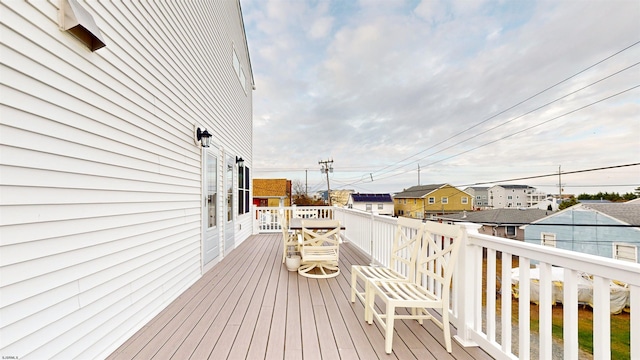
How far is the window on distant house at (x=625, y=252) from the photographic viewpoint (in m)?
10.0

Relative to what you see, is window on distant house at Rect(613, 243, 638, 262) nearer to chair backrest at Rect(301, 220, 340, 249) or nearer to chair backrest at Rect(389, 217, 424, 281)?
chair backrest at Rect(389, 217, 424, 281)

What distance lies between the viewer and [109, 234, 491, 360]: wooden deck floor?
6.48 ft

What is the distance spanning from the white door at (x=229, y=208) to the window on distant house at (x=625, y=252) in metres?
14.2

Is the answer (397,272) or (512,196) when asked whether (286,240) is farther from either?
(512,196)

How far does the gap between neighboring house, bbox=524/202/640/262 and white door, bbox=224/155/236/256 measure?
1048 centimetres

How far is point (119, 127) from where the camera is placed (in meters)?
2.16

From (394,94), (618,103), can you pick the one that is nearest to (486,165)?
(618,103)

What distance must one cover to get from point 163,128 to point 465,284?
11.2ft

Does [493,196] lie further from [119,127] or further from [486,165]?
[119,127]

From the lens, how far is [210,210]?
446cm

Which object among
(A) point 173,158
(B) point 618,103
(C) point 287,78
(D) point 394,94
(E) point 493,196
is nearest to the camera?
(A) point 173,158

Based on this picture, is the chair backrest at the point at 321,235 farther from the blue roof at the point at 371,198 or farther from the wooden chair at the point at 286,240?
the blue roof at the point at 371,198

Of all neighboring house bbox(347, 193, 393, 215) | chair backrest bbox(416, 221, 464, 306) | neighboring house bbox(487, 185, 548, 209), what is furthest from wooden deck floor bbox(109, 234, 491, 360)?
neighboring house bbox(487, 185, 548, 209)

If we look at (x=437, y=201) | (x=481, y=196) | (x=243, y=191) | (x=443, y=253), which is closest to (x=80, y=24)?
(x=443, y=253)
